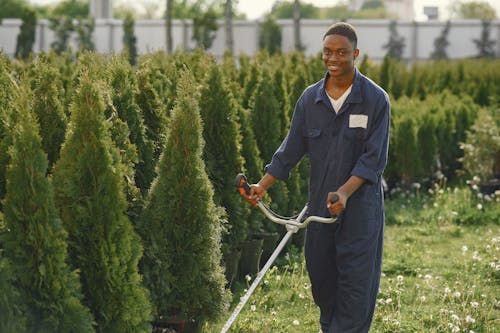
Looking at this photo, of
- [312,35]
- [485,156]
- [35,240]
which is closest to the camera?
[35,240]

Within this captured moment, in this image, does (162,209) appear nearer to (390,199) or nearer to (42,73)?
(42,73)

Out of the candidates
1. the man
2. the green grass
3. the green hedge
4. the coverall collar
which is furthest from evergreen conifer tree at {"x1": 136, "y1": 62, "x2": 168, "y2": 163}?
the coverall collar

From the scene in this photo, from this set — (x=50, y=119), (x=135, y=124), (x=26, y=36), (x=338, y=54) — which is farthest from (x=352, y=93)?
(x=26, y=36)

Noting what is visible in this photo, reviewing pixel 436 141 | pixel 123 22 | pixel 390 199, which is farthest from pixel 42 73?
pixel 123 22

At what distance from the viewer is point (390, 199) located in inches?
435

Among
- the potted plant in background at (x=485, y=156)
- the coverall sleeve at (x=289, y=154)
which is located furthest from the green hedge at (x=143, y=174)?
the potted plant in background at (x=485, y=156)

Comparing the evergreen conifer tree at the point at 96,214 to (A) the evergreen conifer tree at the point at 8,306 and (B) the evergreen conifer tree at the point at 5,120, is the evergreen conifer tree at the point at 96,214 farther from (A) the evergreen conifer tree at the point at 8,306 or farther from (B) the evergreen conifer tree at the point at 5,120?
(A) the evergreen conifer tree at the point at 8,306

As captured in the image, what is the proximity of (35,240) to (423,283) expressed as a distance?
4.08 m

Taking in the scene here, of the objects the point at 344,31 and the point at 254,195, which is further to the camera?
the point at 254,195

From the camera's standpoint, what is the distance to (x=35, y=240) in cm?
360

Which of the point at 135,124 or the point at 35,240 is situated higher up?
the point at 135,124

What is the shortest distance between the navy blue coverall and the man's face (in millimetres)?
133

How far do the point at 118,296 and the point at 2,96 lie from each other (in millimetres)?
1586

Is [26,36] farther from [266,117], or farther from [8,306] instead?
[8,306]
